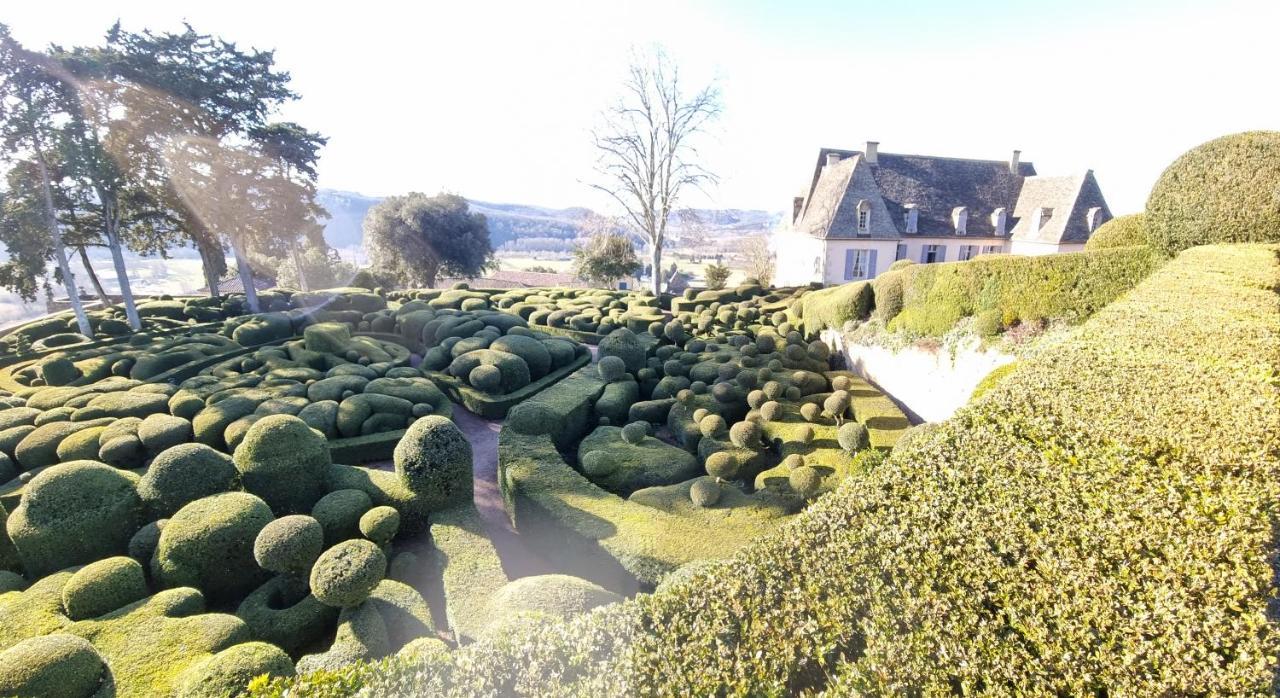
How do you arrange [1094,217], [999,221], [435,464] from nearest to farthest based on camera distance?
[435,464] < [1094,217] < [999,221]

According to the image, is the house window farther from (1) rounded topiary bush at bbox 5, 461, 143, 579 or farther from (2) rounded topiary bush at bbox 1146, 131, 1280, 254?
(1) rounded topiary bush at bbox 5, 461, 143, 579

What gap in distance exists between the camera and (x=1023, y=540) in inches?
152

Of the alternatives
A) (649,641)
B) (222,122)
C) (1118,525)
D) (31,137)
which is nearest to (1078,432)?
(1118,525)

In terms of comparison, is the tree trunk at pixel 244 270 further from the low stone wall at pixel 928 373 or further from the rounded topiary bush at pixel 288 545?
the low stone wall at pixel 928 373

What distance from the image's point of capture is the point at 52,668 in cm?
538

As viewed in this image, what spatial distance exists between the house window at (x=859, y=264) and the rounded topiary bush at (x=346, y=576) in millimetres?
30173

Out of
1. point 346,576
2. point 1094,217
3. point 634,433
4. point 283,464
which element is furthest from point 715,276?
point 346,576

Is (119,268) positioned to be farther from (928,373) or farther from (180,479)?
(928,373)

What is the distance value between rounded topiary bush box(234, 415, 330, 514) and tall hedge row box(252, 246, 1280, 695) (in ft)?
20.5

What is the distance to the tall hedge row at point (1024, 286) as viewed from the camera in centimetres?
1235

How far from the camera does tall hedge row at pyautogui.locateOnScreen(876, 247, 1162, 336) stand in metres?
12.4

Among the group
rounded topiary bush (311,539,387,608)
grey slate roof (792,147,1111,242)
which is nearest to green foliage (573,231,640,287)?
grey slate roof (792,147,1111,242)

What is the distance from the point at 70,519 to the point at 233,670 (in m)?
5.37

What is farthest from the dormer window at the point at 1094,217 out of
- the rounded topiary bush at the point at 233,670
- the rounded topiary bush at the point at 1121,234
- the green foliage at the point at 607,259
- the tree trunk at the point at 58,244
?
the tree trunk at the point at 58,244
